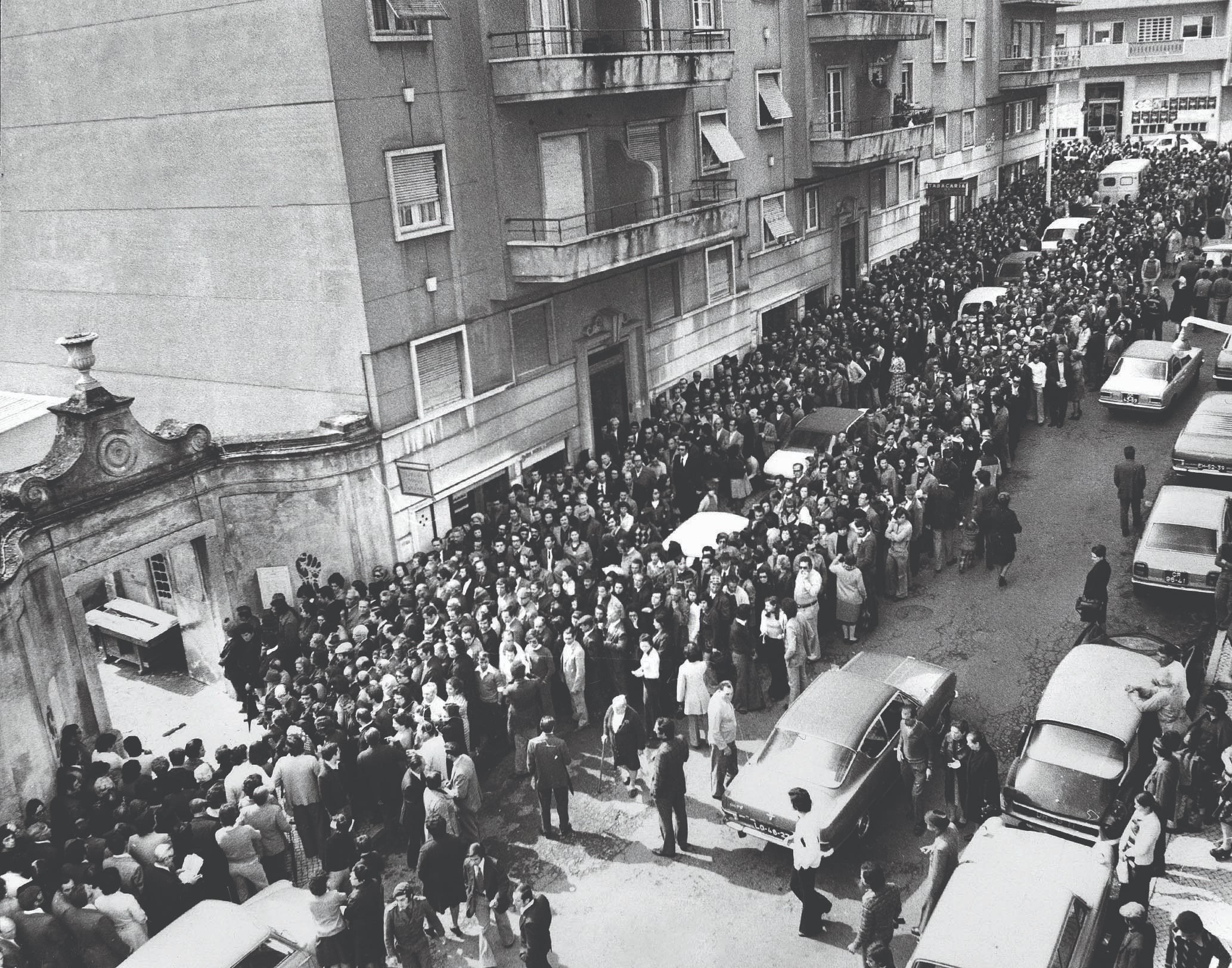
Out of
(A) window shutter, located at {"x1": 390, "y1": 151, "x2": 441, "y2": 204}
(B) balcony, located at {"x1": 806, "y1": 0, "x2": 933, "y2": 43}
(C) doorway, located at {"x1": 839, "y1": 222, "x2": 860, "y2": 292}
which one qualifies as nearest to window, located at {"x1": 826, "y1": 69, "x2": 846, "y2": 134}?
(B) balcony, located at {"x1": 806, "y1": 0, "x2": 933, "y2": 43}

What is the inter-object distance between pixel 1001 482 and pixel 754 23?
13.0 m

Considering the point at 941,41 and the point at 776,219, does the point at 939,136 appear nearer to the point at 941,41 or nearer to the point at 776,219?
the point at 941,41

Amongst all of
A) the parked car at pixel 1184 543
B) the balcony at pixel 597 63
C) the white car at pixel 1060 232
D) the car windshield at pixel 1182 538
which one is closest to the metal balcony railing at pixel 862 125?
Result: the white car at pixel 1060 232

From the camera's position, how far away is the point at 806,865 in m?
10.0

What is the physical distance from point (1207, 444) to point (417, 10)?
46.9ft

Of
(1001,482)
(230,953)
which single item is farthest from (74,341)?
(1001,482)

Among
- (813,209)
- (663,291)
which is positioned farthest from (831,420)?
(813,209)

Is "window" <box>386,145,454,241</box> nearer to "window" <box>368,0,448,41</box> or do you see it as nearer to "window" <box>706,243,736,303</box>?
"window" <box>368,0,448,41</box>

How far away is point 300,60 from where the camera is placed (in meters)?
→ 16.5

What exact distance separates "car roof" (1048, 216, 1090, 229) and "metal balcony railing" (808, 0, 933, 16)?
26.7 feet

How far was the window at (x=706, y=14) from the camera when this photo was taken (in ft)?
78.8

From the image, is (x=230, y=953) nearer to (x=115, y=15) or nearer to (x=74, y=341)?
(x=74, y=341)

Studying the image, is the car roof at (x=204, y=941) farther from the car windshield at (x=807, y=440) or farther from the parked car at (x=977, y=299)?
the parked car at (x=977, y=299)

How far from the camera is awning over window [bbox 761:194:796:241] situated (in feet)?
91.6
